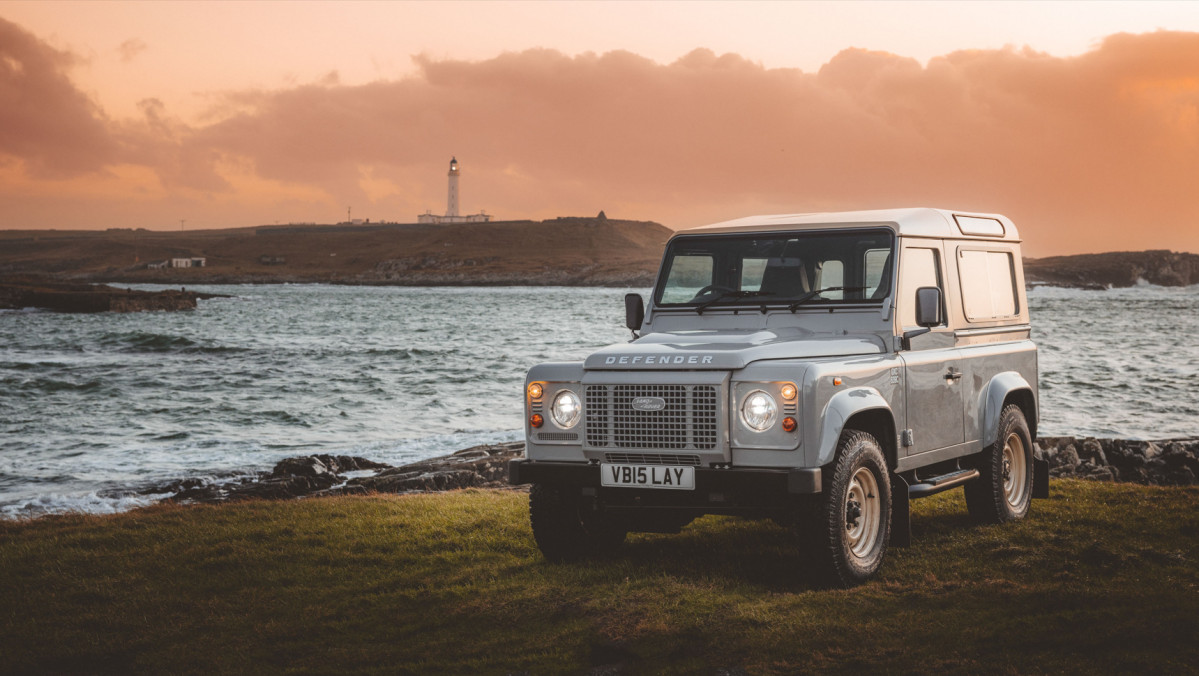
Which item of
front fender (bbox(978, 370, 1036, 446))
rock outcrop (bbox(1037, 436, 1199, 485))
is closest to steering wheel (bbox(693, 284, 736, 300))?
front fender (bbox(978, 370, 1036, 446))

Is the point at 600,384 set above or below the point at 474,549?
above

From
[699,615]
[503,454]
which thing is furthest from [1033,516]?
[503,454]

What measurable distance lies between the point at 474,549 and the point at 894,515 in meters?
3.70

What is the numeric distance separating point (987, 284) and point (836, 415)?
372 cm

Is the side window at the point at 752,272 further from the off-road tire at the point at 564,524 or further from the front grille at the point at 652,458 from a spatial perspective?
the off-road tire at the point at 564,524

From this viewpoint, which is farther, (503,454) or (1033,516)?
(503,454)

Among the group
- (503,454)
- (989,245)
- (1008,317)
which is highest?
(989,245)

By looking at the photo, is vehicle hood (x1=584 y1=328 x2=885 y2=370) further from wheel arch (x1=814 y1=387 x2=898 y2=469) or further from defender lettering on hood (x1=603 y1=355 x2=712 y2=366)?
wheel arch (x1=814 y1=387 x2=898 y2=469)

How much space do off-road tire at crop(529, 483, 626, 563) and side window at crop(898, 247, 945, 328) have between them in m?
3.02

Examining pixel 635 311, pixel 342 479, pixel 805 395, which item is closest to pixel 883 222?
pixel 635 311

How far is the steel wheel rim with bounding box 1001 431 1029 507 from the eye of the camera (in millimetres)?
10305

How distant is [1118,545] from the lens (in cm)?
865

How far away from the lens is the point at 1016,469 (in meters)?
10.4

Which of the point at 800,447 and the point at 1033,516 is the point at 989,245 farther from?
the point at 800,447
